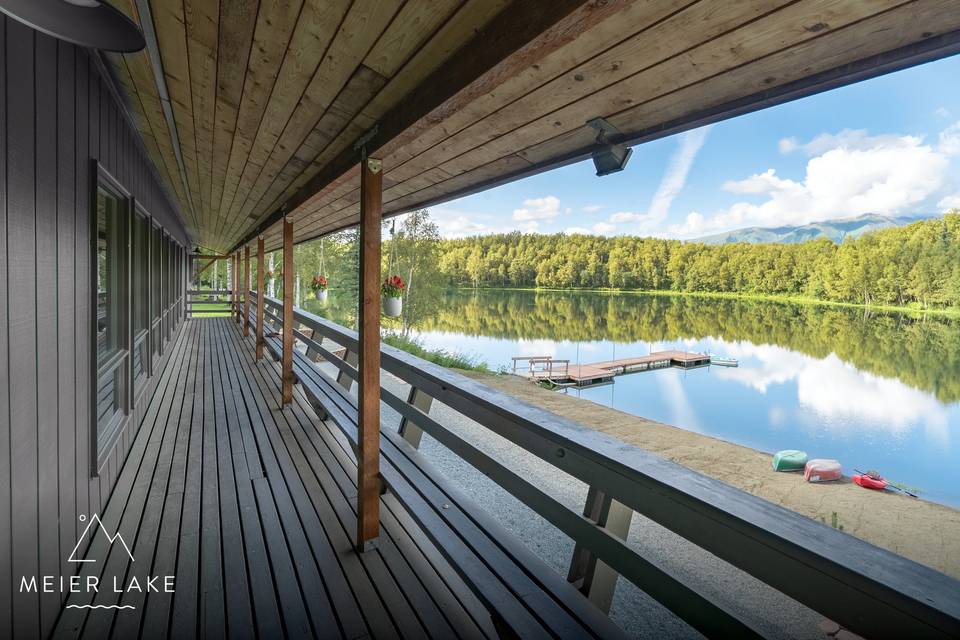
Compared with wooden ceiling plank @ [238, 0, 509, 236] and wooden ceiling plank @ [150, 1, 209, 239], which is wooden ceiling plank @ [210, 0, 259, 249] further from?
wooden ceiling plank @ [238, 0, 509, 236]

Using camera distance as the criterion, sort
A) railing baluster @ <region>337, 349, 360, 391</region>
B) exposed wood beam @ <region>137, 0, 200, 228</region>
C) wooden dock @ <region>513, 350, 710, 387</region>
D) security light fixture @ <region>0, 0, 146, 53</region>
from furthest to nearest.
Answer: wooden dock @ <region>513, 350, 710, 387</region>, railing baluster @ <region>337, 349, 360, 391</region>, exposed wood beam @ <region>137, 0, 200, 228</region>, security light fixture @ <region>0, 0, 146, 53</region>

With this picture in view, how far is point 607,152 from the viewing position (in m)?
1.41

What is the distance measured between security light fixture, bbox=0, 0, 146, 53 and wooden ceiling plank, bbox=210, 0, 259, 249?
16.2 inches

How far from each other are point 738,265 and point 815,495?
1038 inches

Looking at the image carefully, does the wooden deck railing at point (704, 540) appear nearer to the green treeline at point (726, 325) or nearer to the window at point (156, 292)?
the window at point (156, 292)

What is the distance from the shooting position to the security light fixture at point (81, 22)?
2.22ft

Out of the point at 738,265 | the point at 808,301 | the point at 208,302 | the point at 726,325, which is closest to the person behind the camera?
the point at 208,302

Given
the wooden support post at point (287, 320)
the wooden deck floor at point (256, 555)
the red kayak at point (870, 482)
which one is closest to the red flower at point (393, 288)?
the wooden support post at point (287, 320)

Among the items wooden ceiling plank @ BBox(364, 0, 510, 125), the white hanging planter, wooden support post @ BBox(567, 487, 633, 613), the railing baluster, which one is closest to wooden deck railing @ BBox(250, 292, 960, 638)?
wooden support post @ BBox(567, 487, 633, 613)

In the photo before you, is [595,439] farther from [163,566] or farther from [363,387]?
[163,566]

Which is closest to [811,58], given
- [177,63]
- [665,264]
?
[177,63]

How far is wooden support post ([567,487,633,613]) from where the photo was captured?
1.08m

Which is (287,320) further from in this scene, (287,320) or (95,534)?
(95,534)

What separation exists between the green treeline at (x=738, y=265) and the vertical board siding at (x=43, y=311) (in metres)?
20.6
